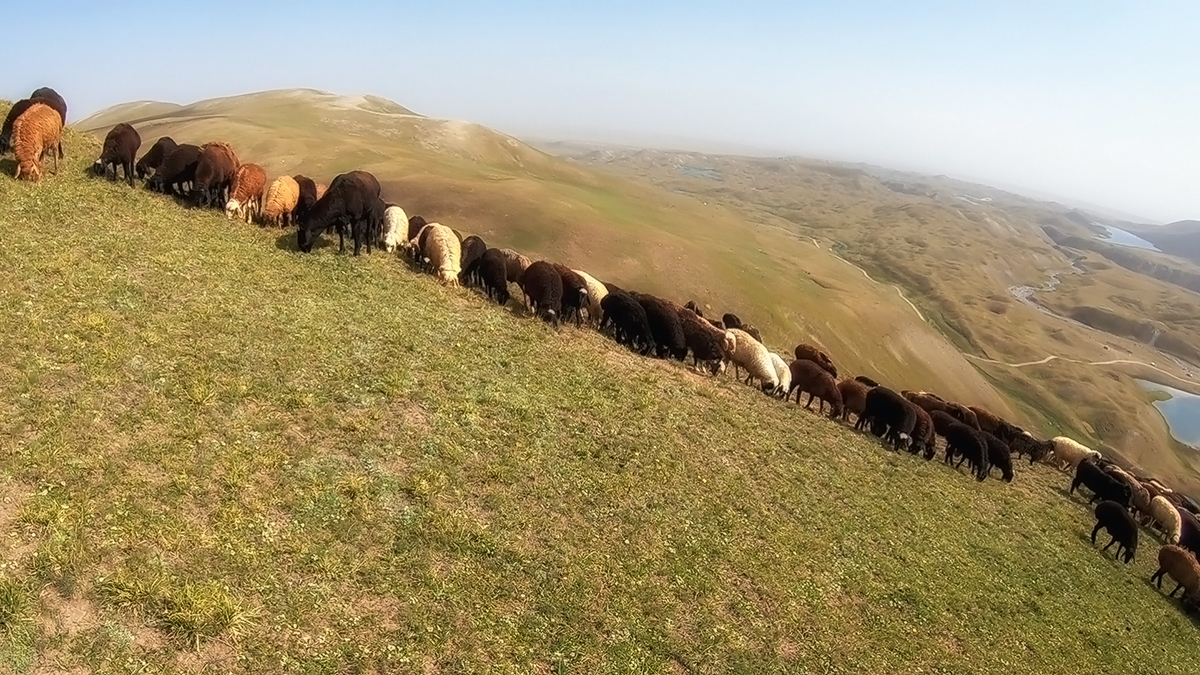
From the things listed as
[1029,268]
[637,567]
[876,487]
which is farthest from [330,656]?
[1029,268]

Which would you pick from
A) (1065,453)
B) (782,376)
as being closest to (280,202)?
(782,376)

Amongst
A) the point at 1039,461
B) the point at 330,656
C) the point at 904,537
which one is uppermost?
the point at 330,656

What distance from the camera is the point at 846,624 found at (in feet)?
36.2

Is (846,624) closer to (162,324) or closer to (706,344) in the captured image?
(706,344)

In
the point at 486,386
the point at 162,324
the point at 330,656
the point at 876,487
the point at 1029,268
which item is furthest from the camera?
the point at 1029,268

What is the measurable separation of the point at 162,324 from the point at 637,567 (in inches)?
386

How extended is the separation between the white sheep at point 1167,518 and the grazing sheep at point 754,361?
592 inches

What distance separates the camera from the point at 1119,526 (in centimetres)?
1858

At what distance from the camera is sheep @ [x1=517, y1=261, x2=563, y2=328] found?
1931 centimetres

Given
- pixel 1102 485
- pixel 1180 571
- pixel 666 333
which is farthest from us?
pixel 1102 485

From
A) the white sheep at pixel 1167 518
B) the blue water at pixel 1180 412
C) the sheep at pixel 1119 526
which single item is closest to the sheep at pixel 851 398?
the sheep at pixel 1119 526

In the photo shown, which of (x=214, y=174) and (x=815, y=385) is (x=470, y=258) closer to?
(x=214, y=174)

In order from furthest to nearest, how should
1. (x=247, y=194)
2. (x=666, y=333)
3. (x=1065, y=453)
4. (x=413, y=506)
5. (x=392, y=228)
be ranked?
(x=1065, y=453), (x=666, y=333), (x=392, y=228), (x=247, y=194), (x=413, y=506)

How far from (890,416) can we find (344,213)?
1799 centimetres
